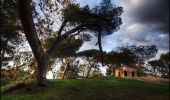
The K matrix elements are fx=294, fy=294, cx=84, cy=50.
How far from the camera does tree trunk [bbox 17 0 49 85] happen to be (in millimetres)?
15323

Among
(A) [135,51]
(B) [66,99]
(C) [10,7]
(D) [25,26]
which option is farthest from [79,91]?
(A) [135,51]

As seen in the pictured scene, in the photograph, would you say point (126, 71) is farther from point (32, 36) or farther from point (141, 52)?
point (32, 36)

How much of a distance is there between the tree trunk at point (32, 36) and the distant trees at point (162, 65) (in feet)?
186

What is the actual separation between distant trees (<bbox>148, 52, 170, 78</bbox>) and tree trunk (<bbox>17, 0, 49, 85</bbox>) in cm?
5669

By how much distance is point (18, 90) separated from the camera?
89.2 feet

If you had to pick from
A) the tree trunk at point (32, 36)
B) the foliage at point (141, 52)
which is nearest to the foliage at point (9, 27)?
the tree trunk at point (32, 36)

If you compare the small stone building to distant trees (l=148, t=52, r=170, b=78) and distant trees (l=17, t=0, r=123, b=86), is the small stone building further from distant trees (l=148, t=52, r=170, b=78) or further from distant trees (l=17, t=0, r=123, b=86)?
distant trees (l=17, t=0, r=123, b=86)

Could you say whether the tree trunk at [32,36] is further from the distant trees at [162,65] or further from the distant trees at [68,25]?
the distant trees at [162,65]

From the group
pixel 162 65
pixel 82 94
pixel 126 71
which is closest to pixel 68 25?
pixel 82 94

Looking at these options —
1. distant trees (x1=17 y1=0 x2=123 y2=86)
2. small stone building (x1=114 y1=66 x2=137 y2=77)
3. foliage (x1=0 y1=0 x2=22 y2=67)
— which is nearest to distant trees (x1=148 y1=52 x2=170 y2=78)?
small stone building (x1=114 y1=66 x2=137 y2=77)

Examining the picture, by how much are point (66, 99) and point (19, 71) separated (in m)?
5.74

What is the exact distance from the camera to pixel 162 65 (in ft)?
272

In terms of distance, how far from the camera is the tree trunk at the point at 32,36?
15.3 meters

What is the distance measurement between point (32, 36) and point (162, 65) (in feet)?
221
